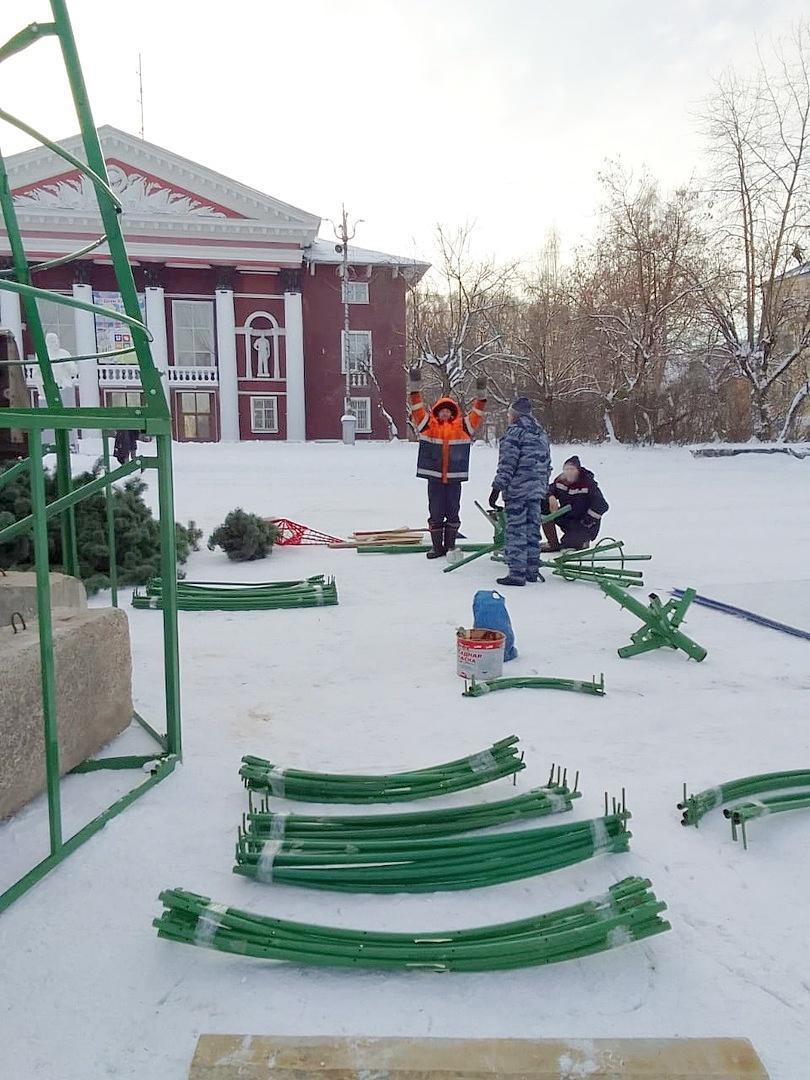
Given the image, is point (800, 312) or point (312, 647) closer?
point (312, 647)

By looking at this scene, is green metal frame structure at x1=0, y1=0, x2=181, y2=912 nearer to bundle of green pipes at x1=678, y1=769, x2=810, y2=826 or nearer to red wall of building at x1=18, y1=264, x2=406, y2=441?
bundle of green pipes at x1=678, y1=769, x2=810, y2=826

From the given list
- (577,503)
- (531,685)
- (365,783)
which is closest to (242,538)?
(577,503)

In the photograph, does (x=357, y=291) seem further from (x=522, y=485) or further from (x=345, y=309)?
(x=522, y=485)

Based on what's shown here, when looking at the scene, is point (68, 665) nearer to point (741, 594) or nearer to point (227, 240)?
point (741, 594)

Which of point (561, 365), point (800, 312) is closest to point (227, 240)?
point (561, 365)

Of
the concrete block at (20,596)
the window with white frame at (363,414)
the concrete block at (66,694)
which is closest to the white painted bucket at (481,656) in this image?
the concrete block at (66,694)

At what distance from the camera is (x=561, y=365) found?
34.5 m

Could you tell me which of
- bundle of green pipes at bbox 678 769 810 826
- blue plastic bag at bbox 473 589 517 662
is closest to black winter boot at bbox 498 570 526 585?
blue plastic bag at bbox 473 589 517 662

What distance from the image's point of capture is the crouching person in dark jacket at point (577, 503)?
9141mm

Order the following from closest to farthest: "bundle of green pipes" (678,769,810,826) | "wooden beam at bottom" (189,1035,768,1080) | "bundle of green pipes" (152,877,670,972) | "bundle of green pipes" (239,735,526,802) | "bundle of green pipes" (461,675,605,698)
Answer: "wooden beam at bottom" (189,1035,768,1080)
"bundle of green pipes" (152,877,670,972)
"bundle of green pipes" (678,769,810,826)
"bundle of green pipes" (239,735,526,802)
"bundle of green pipes" (461,675,605,698)

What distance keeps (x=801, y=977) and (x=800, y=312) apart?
2747cm

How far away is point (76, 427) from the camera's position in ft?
10.0

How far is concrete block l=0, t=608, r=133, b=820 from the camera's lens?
9.90 ft

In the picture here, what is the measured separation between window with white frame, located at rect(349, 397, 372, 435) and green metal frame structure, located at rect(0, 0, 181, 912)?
3256 cm
